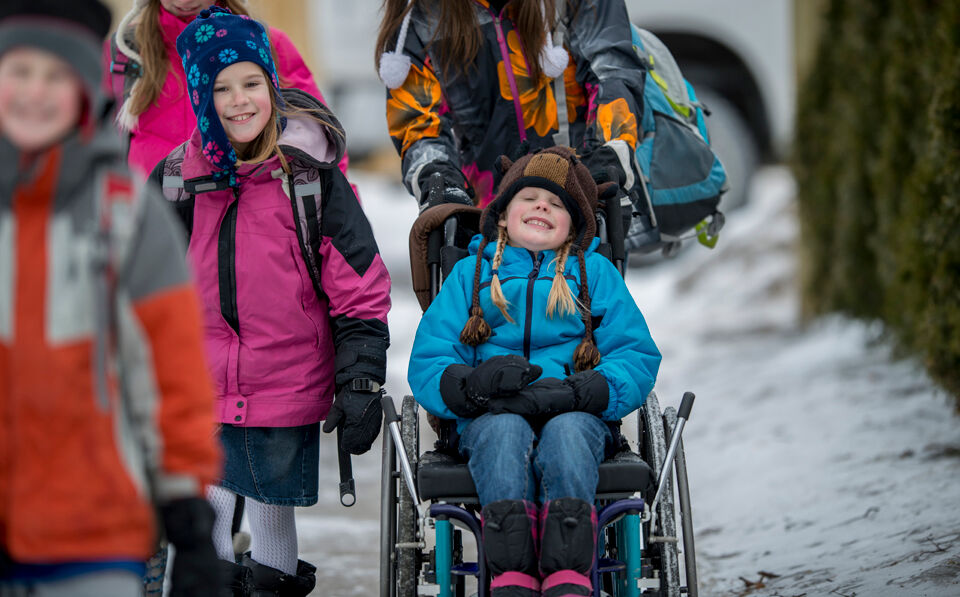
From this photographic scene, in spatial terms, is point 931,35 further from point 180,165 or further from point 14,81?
point 14,81

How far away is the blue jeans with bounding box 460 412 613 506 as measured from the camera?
124 inches

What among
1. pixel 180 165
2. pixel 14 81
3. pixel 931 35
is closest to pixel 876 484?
pixel 931 35

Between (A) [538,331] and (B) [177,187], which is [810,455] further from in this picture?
(B) [177,187]

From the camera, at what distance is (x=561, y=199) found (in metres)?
3.61

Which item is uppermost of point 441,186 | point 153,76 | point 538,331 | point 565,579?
point 153,76

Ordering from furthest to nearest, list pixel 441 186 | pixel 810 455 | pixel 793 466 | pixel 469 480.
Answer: pixel 810 455, pixel 793 466, pixel 441 186, pixel 469 480

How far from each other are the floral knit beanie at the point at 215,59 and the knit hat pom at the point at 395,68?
506 mm

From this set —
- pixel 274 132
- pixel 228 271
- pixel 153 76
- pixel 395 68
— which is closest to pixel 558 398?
pixel 228 271

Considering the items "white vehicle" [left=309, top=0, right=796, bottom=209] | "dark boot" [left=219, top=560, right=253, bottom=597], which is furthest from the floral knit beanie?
"white vehicle" [left=309, top=0, right=796, bottom=209]

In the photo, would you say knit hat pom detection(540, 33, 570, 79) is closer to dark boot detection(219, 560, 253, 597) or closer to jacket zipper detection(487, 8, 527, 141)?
jacket zipper detection(487, 8, 527, 141)

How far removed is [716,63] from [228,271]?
849 centimetres

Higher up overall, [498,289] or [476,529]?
[498,289]

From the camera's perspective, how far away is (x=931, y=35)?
6195 millimetres

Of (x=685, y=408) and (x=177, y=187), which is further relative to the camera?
(x=177, y=187)
